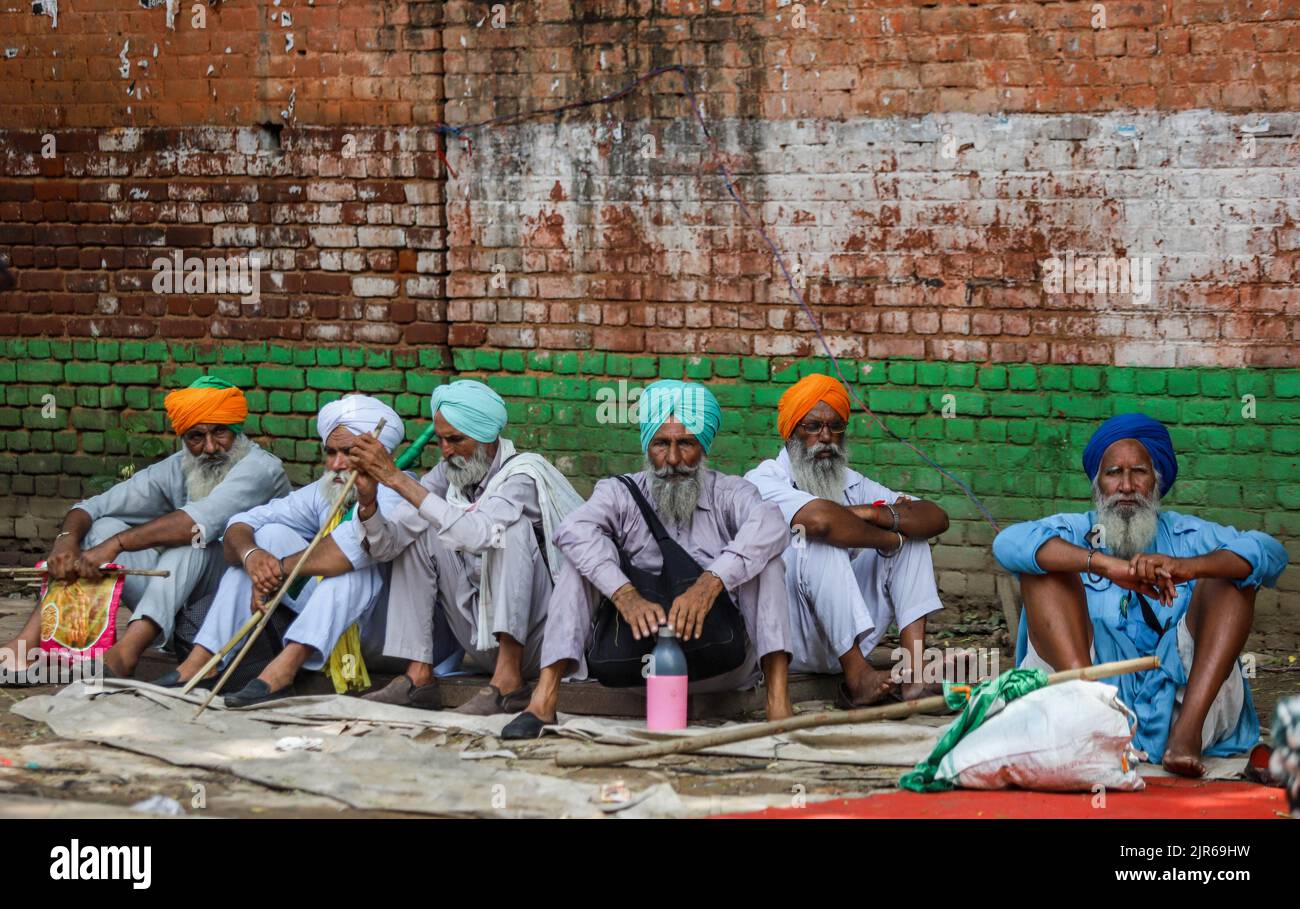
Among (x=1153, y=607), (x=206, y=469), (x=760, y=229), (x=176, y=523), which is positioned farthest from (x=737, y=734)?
(x=760, y=229)

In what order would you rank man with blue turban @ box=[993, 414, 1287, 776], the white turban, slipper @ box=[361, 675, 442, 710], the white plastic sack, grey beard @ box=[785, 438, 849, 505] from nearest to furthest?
the white plastic sack < man with blue turban @ box=[993, 414, 1287, 776] < slipper @ box=[361, 675, 442, 710] < grey beard @ box=[785, 438, 849, 505] < the white turban

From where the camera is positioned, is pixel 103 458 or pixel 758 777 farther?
pixel 103 458

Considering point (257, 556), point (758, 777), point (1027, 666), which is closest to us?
point (758, 777)

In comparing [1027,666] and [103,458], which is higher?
[103,458]

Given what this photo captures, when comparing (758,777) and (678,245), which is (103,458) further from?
(758,777)

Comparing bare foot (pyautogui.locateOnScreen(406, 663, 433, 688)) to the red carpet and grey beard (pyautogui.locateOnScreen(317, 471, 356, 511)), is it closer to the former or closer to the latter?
grey beard (pyautogui.locateOnScreen(317, 471, 356, 511))

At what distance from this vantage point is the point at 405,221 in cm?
845

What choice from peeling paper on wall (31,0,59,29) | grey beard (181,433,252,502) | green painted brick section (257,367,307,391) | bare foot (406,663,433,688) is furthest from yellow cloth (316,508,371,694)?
peeling paper on wall (31,0,59,29)

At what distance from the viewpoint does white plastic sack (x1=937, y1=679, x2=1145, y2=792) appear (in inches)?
204

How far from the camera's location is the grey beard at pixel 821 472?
6684 millimetres

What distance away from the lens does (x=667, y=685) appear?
19.6 feet

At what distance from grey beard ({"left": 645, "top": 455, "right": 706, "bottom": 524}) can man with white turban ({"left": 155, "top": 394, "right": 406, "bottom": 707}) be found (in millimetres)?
1048

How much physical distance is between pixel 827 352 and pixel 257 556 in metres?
2.88

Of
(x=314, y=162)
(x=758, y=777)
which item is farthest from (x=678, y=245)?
(x=758, y=777)
